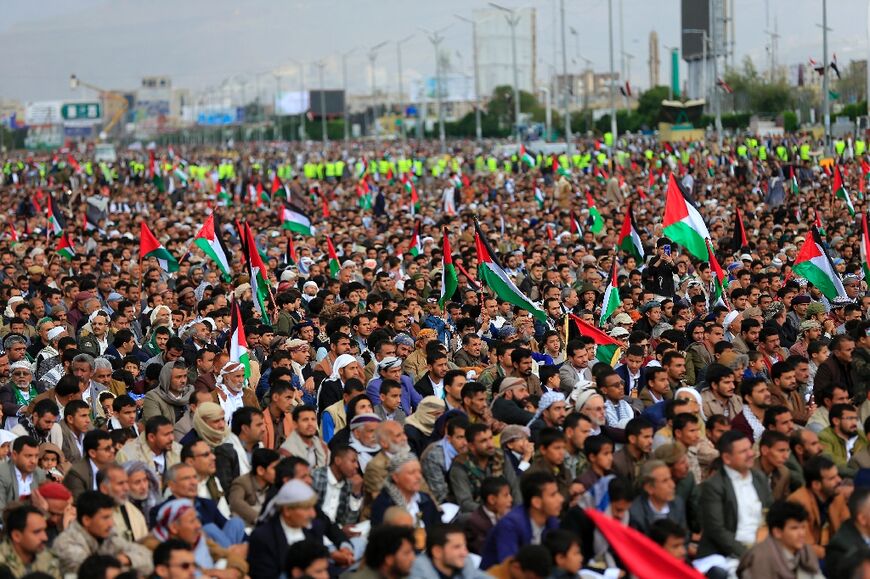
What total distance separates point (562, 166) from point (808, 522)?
44.0 m

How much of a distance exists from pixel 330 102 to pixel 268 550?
Answer: 179 m

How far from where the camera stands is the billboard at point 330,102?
182 m

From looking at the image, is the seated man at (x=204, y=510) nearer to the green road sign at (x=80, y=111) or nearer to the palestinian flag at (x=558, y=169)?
the palestinian flag at (x=558, y=169)

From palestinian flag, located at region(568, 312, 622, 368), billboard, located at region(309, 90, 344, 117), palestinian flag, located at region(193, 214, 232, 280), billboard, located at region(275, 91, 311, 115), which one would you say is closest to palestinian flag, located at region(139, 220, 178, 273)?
palestinian flag, located at region(193, 214, 232, 280)

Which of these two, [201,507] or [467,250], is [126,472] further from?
[467,250]

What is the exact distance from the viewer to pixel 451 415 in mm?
10258

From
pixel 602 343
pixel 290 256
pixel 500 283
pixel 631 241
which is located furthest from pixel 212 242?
pixel 602 343

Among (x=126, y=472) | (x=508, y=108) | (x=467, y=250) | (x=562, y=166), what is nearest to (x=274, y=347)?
(x=126, y=472)

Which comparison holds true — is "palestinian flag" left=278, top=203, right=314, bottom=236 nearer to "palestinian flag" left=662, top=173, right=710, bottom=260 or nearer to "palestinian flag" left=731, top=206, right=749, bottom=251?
"palestinian flag" left=731, top=206, right=749, bottom=251

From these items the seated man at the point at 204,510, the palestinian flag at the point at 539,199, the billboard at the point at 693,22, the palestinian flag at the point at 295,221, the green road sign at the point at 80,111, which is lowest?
the palestinian flag at the point at 539,199

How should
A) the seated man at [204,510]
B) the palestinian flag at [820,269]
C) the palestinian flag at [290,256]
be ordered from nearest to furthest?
the seated man at [204,510] → the palestinian flag at [820,269] → the palestinian flag at [290,256]

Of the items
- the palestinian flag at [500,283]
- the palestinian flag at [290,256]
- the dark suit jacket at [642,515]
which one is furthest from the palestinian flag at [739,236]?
the dark suit jacket at [642,515]

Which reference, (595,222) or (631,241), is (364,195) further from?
(631,241)

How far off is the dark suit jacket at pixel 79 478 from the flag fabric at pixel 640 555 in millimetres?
3278
